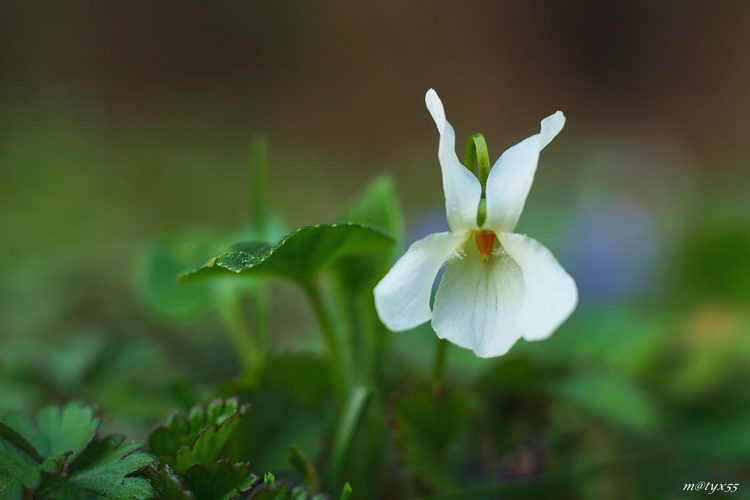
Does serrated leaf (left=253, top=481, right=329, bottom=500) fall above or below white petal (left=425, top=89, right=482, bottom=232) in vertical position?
below

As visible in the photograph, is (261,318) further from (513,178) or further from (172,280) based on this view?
(513,178)

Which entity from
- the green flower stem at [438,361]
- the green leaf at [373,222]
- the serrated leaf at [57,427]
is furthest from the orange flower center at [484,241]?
the serrated leaf at [57,427]

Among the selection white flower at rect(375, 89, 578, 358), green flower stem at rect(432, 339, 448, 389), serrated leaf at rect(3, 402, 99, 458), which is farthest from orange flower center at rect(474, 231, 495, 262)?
serrated leaf at rect(3, 402, 99, 458)

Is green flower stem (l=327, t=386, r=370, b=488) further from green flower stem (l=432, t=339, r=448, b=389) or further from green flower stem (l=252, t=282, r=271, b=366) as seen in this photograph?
green flower stem (l=252, t=282, r=271, b=366)

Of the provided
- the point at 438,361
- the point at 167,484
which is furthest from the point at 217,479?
the point at 438,361

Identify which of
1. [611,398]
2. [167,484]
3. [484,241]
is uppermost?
[484,241]

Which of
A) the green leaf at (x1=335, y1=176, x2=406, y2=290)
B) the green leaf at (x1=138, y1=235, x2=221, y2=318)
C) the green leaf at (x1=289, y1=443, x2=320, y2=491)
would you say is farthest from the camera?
the green leaf at (x1=138, y1=235, x2=221, y2=318)
